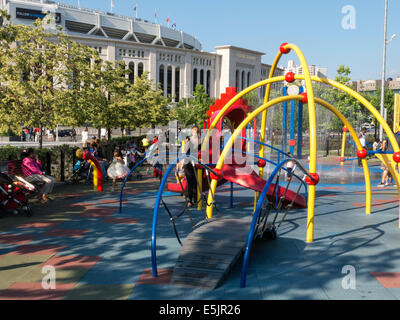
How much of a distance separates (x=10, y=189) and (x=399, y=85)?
10285 cm

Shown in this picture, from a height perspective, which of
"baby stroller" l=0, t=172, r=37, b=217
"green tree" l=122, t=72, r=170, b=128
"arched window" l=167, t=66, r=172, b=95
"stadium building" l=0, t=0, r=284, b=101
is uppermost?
"stadium building" l=0, t=0, r=284, b=101

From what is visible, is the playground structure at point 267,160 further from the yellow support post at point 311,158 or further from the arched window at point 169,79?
the arched window at point 169,79

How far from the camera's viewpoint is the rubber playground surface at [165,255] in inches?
202

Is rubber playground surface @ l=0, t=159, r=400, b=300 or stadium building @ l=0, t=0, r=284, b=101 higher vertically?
stadium building @ l=0, t=0, r=284, b=101

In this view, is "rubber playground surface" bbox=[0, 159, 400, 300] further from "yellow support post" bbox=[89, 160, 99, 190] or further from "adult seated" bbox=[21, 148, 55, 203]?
"yellow support post" bbox=[89, 160, 99, 190]

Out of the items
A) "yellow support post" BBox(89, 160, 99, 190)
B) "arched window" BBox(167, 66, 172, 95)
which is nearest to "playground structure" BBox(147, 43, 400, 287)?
"yellow support post" BBox(89, 160, 99, 190)

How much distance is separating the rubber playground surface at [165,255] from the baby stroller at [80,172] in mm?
2854

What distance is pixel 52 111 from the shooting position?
1372 centimetres

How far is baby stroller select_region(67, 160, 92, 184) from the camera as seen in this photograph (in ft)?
46.0

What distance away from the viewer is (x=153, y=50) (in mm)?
81375

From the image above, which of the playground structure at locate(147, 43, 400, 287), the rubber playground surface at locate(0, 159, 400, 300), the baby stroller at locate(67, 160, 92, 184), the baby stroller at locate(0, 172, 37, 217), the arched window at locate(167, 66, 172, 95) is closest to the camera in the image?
the rubber playground surface at locate(0, 159, 400, 300)

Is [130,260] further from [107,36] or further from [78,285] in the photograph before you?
[107,36]

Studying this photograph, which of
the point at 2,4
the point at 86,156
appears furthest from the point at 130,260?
the point at 2,4

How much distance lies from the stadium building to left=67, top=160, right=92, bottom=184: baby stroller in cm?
5277
